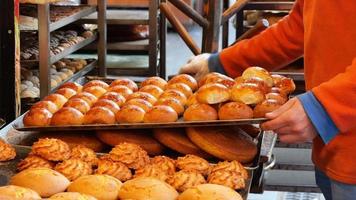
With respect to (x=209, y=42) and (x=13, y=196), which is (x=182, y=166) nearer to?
(x=13, y=196)

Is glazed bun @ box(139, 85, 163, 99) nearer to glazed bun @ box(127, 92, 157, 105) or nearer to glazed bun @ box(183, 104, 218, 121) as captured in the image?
glazed bun @ box(127, 92, 157, 105)

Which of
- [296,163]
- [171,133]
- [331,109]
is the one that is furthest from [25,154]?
[296,163]

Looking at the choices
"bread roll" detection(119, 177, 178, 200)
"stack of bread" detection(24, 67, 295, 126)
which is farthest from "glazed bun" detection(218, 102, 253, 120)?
"bread roll" detection(119, 177, 178, 200)

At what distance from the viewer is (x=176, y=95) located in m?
1.96


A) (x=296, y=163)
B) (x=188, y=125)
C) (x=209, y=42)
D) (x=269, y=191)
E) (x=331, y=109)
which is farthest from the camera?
(x=296, y=163)

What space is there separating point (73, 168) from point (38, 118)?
1.01ft

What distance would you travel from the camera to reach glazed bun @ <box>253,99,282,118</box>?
5.71ft

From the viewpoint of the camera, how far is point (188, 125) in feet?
5.69

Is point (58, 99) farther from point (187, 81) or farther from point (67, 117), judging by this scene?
point (187, 81)

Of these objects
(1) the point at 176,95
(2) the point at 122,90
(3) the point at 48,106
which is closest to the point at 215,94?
(1) the point at 176,95

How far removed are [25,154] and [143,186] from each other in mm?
492

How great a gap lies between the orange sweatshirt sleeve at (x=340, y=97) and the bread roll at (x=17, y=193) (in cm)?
71

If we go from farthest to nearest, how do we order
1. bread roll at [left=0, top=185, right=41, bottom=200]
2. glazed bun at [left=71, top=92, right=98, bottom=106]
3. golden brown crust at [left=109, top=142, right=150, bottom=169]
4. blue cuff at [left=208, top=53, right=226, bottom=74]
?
1. blue cuff at [left=208, top=53, right=226, bottom=74]
2. glazed bun at [left=71, top=92, right=98, bottom=106]
3. golden brown crust at [left=109, top=142, right=150, bottom=169]
4. bread roll at [left=0, top=185, right=41, bottom=200]

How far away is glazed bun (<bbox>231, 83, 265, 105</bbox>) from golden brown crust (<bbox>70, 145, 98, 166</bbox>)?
412 mm
